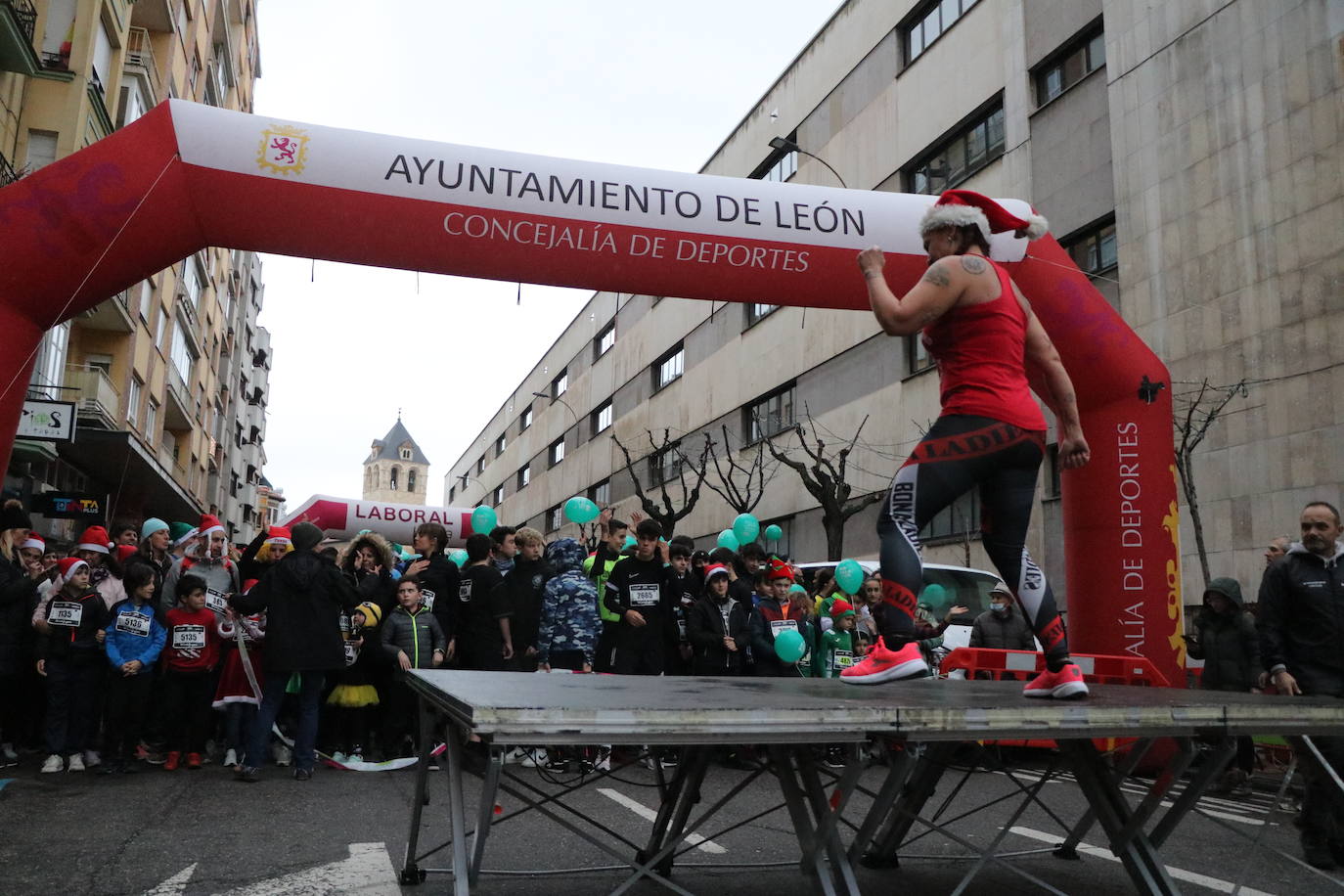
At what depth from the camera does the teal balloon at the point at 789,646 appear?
962 cm

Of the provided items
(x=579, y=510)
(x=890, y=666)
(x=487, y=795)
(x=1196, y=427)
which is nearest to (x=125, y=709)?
(x=487, y=795)

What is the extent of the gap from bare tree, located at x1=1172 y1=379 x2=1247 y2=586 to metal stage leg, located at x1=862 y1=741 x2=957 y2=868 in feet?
34.7

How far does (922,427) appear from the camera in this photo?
→ 880 inches

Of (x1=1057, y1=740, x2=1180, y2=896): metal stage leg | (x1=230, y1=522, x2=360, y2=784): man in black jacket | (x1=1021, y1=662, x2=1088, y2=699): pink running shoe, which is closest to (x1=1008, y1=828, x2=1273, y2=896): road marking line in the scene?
(x1=1057, y1=740, x2=1180, y2=896): metal stage leg

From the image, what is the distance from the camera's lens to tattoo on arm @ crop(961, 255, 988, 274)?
4215 mm

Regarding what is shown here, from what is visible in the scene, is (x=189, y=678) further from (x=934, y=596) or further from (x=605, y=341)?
(x=605, y=341)

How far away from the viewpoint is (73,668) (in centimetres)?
810

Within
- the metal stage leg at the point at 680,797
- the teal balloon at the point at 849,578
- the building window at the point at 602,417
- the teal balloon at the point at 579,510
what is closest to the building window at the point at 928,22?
the teal balloon at the point at 579,510

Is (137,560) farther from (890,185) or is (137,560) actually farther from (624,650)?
(890,185)

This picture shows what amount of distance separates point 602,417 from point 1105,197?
1207 inches

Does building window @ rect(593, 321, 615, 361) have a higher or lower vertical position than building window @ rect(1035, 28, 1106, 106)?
higher

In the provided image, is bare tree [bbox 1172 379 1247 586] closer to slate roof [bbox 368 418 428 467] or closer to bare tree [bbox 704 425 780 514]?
bare tree [bbox 704 425 780 514]

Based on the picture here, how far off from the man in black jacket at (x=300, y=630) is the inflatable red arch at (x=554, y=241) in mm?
2021

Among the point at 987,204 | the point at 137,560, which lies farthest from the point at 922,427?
the point at 987,204
